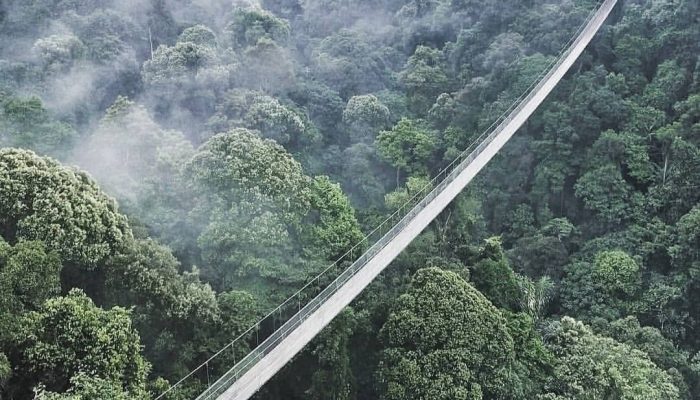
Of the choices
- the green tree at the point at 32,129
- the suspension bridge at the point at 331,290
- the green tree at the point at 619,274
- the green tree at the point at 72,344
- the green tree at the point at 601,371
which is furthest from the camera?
the green tree at the point at 619,274

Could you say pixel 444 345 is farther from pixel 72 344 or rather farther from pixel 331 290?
pixel 72 344

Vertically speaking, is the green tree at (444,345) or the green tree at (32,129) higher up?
the green tree at (32,129)

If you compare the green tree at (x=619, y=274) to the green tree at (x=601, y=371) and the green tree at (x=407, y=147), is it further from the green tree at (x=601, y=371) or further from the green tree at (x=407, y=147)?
the green tree at (x=407, y=147)

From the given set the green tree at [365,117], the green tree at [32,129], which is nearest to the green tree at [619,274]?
the green tree at [365,117]

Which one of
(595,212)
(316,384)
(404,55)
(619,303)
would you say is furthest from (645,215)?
(404,55)

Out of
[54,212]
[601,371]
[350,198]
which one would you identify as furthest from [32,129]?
[601,371]

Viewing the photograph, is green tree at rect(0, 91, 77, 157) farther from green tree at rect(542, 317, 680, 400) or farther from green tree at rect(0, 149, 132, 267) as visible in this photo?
green tree at rect(542, 317, 680, 400)

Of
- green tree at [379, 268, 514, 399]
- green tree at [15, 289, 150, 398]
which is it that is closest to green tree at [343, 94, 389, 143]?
green tree at [379, 268, 514, 399]
